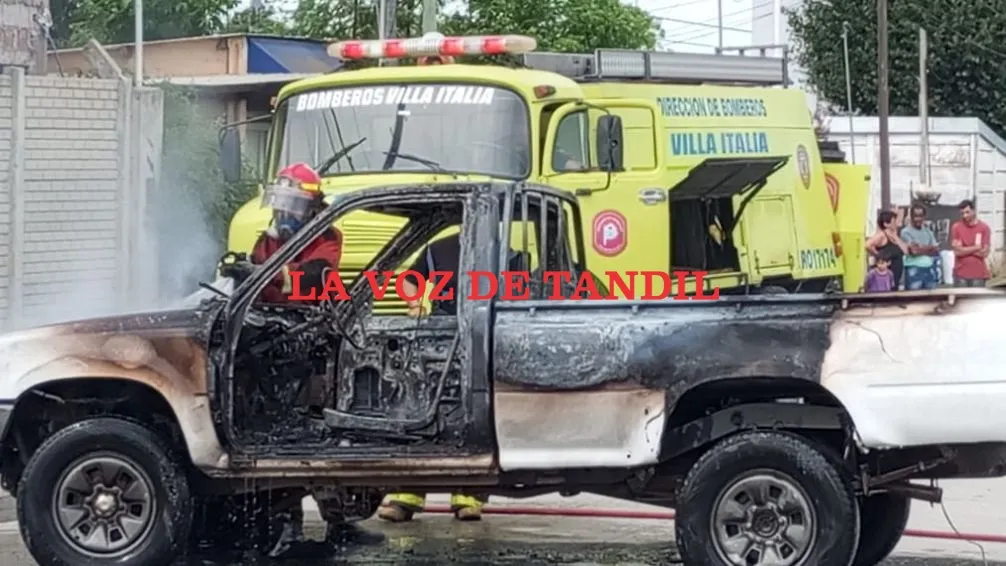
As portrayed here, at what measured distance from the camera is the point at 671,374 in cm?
709

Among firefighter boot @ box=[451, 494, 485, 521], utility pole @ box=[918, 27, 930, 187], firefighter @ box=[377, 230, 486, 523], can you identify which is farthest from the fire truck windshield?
utility pole @ box=[918, 27, 930, 187]

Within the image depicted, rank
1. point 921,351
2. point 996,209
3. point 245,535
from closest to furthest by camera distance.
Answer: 1. point 921,351
2. point 245,535
3. point 996,209

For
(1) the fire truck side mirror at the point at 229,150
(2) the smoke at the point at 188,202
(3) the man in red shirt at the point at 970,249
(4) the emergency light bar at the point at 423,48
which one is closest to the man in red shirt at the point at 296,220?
(1) the fire truck side mirror at the point at 229,150

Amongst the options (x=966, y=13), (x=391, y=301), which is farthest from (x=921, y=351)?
(x=966, y=13)

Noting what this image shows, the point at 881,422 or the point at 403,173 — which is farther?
the point at 403,173

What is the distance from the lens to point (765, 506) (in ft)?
23.4

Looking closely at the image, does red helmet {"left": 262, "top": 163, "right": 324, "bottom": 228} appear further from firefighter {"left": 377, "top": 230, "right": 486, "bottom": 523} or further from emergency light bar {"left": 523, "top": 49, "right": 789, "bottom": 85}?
emergency light bar {"left": 523, "top": 49, "right": 789, "bottom": 85}

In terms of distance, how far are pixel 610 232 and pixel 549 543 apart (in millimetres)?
3393

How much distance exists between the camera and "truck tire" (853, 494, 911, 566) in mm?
8039

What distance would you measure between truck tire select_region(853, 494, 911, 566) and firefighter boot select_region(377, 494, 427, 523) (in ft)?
7.92

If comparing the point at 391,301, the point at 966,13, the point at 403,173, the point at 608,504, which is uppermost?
the point at 966,13

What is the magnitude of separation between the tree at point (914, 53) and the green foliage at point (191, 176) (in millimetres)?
24553

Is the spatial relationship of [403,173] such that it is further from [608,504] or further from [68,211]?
[68,211]

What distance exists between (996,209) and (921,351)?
3062cm
